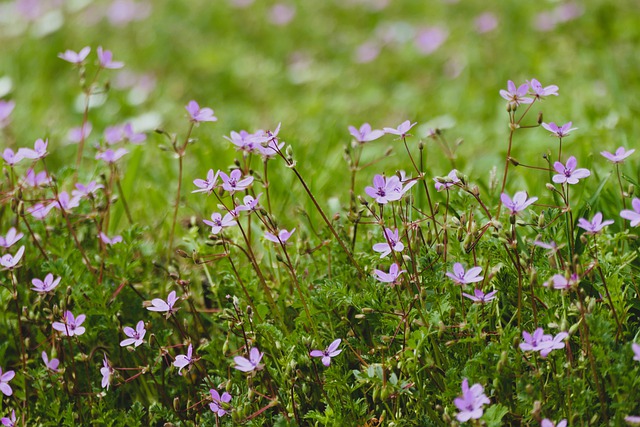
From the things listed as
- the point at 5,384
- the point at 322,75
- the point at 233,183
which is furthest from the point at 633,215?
the point at 322,75

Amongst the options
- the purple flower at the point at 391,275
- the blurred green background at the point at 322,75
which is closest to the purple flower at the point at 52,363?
the purple flower at the point at 391,275

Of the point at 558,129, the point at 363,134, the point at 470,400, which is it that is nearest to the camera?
the point at 470,400

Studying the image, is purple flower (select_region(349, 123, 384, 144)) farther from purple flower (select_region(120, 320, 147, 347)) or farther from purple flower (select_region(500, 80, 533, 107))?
purple flower (select_region(120, 320, 147, 347))

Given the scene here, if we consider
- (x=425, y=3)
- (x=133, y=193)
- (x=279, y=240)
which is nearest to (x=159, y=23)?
(x=425, y=3)

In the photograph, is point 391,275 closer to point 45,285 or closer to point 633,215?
point 633,215

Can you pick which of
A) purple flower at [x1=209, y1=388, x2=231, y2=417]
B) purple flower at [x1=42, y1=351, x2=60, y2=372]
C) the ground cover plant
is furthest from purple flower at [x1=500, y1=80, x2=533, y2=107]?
purple flower at [x1=42, y1=351, x2=60, y2=372]

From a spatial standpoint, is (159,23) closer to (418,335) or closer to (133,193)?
(133,193)
